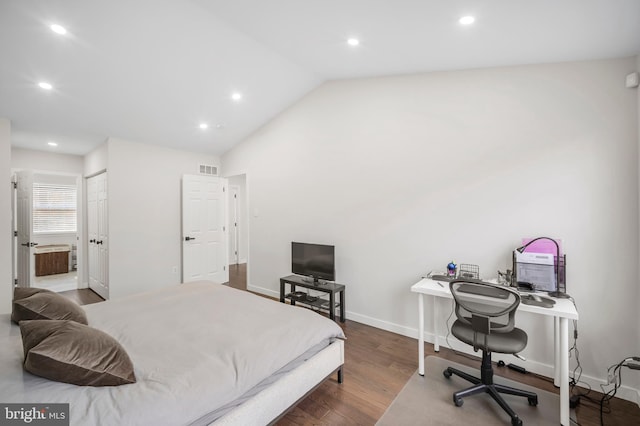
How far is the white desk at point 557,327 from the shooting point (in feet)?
6.07

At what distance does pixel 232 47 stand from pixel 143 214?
3.02 m

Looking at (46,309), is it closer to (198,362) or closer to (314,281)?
(198,362)

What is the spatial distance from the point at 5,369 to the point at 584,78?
13.9 feet

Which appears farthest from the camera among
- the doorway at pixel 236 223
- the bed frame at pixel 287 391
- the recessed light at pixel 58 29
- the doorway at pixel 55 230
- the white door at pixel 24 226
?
the doorway at pixel 236 223

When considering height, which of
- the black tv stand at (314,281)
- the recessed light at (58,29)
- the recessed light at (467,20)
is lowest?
the black tv stand at (314,281)

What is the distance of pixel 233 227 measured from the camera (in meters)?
7.25

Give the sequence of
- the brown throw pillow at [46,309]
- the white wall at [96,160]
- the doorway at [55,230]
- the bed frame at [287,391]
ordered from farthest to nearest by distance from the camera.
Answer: the doorway at [55,230], the white wall at [96,160], the brown throw pillow at [46,309], the bed frame at [287,391]

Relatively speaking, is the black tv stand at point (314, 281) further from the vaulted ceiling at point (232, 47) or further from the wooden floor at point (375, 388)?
the vaulted ceiling at point (232, 47)

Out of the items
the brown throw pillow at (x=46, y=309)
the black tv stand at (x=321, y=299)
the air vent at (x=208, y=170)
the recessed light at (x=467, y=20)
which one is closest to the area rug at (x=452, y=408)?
the black tv stand at (x=321, y=299)

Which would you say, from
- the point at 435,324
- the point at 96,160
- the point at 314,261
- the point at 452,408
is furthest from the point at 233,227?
the point at 452,408

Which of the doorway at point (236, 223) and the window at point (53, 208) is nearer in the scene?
the window at point (53, 208)

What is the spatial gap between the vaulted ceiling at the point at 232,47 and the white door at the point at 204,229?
137 centimetres

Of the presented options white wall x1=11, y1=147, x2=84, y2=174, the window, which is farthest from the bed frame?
the window

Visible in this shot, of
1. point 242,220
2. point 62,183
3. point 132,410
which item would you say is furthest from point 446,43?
point 62,183
